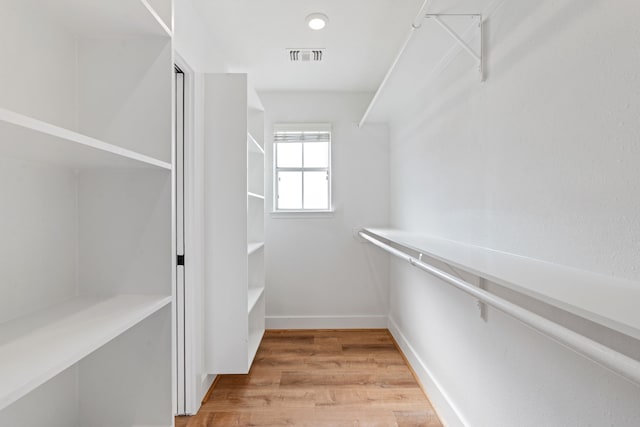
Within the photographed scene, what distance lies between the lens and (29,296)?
0.80 m

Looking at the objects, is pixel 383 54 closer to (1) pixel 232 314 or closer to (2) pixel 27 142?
(1) pixel 232 314

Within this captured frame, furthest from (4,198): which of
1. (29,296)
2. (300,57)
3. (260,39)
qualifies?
(300,57)

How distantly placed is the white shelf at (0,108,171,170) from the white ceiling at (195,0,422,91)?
4.97 ft

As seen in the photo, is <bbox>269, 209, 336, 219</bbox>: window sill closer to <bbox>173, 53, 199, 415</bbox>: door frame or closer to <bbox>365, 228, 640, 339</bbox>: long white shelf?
<bbox>173, 53, 199, 415</bbox>: door frame

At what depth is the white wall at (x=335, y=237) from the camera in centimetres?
327

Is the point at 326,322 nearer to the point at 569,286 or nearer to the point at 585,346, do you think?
the point at 569,286

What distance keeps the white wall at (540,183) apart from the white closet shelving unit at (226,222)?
1249mm

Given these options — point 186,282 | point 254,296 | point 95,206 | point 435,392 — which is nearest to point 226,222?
point 186,282

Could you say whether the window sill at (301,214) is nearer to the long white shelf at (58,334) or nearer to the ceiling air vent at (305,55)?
the ceiling air vent at (305,55)

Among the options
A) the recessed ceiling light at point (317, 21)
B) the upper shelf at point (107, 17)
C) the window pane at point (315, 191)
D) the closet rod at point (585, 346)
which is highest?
the recessed ceiling light at point (317, 21)

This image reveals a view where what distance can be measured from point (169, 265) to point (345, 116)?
8.97ft

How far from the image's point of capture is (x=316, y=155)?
11.0ft

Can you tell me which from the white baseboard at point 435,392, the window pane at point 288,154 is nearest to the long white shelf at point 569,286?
the white baseboard at point 435,392

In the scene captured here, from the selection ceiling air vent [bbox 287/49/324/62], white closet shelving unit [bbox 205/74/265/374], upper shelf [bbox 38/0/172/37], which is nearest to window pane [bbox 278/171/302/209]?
ceiling air vent [bbox 287/49/324/62]
